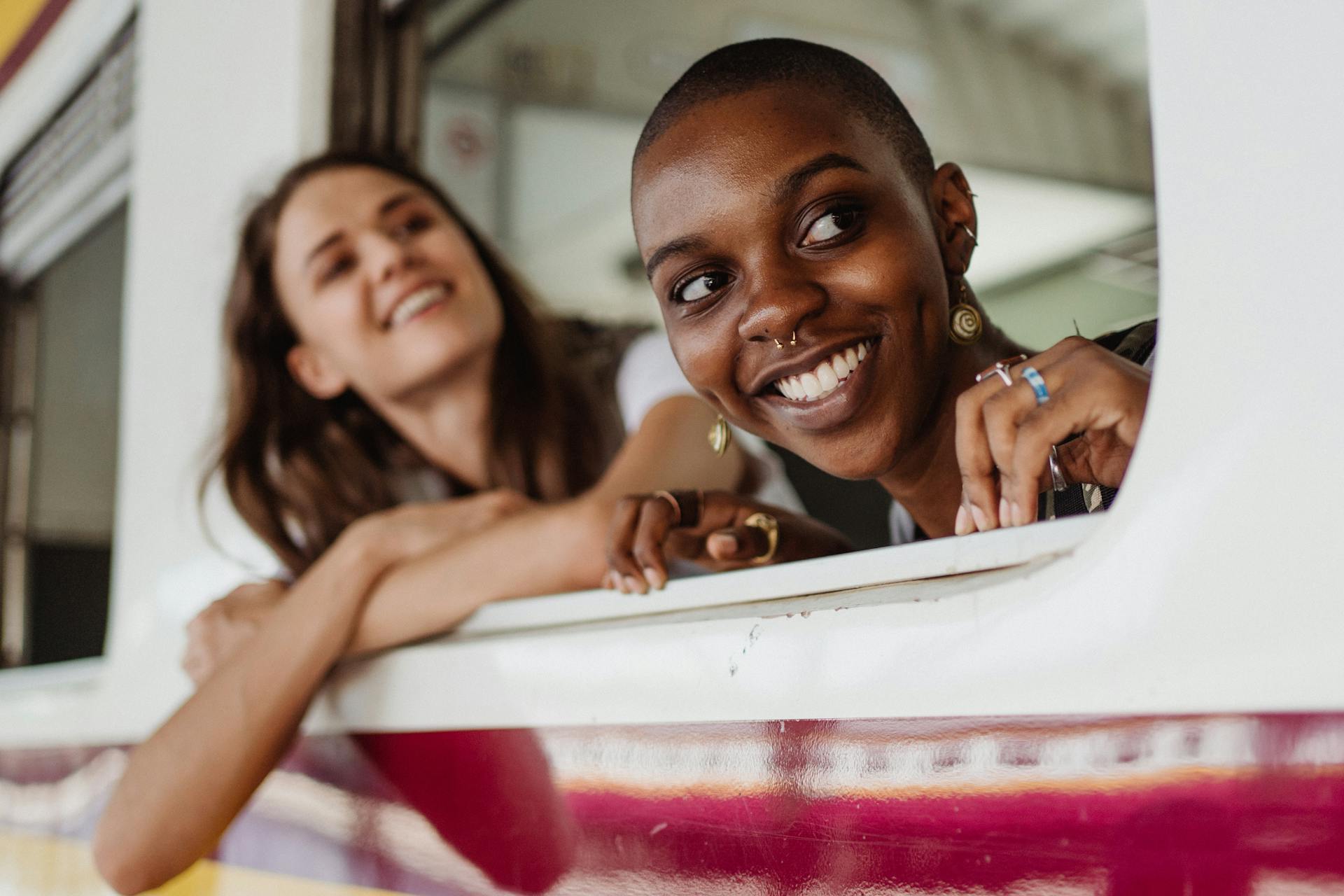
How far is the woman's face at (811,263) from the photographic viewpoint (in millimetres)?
816

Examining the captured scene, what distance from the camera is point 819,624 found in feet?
2.62

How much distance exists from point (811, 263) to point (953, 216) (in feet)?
0.43

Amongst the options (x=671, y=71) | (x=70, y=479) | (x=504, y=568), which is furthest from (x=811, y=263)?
(x=70, y=479)

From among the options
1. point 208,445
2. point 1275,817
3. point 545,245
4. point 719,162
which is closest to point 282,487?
point 208,445

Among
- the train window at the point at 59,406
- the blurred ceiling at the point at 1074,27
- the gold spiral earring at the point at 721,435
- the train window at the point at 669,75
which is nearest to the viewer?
the gold spiral earring at the point at 721,435

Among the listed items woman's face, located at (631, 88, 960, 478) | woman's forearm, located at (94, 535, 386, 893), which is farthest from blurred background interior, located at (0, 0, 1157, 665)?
woman's forearm, located at (94, 535, 386, 893)

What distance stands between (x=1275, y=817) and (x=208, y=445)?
1.82m

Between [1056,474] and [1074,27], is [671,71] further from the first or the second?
[1074,27]

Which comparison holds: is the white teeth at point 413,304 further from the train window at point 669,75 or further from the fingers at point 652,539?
the fingers at point 652,539

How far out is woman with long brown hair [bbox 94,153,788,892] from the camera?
131 centimetres

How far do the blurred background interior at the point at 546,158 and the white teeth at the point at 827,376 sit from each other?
14 centimetres

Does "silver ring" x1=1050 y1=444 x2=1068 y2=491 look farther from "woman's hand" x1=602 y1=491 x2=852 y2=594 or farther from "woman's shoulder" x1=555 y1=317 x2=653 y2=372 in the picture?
"woman's shoulder" x1=555 y1=317 x2=653 y2=372

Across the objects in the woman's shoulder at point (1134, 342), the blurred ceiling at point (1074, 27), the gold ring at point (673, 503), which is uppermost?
the blurred ceiling at point (1074, 27)

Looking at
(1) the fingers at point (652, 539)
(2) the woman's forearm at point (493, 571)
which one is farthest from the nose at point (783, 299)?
(2) the woman's forearm at point (493, 571)
